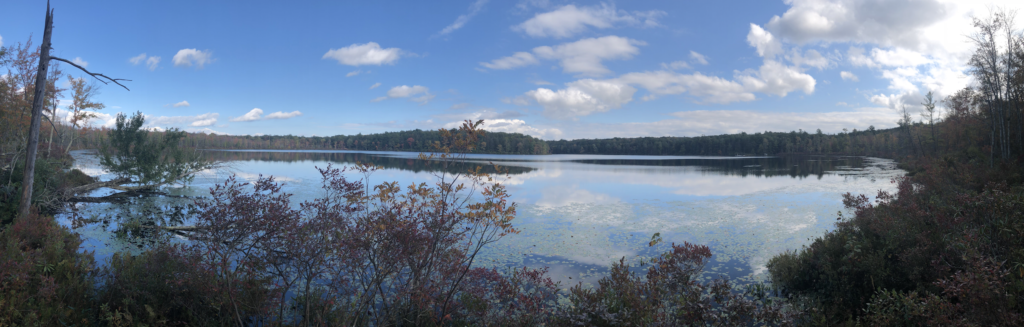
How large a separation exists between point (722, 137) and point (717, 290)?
150052 mm

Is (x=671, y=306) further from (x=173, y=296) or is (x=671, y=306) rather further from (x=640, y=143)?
(x=640, y=143)

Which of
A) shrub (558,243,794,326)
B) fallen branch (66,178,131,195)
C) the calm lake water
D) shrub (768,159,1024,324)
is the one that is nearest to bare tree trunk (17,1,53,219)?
the calm lake water

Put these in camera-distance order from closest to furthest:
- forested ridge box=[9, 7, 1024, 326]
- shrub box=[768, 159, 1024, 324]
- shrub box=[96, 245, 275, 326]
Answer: shrub box=[768, 159, 1024, 324] < forested ridge box=[9, 7, 1024, 326] < shrub box=[96, 245, 275, 326]

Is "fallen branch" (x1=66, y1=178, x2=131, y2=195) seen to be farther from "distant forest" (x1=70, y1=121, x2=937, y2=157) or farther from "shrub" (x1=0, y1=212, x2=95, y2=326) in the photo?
"distant forest" (x1=70, y1=121, x2=937, y2=157)

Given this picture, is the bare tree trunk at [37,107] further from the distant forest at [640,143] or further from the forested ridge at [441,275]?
the distant forest at [640,143]

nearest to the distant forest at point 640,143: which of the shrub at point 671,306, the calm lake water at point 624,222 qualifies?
the calm lake water at point 624,222

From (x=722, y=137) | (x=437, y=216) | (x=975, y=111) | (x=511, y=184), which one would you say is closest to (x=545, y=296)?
(x=437, y=216)

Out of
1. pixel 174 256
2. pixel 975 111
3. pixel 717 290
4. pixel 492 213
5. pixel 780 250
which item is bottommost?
pixel 780 250

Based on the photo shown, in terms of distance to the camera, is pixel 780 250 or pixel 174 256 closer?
pixel 174 256

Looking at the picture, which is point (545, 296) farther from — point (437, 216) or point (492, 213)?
point (437, 216)

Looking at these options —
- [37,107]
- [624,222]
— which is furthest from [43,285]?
[624,222]

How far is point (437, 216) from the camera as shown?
6438mm

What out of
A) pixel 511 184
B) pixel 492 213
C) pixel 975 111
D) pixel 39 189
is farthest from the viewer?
pixel 975 111

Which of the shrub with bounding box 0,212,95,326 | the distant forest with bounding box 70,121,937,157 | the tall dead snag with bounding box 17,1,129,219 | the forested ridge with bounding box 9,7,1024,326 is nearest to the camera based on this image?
the forested ridge with bounding box 9,7,1024,326
